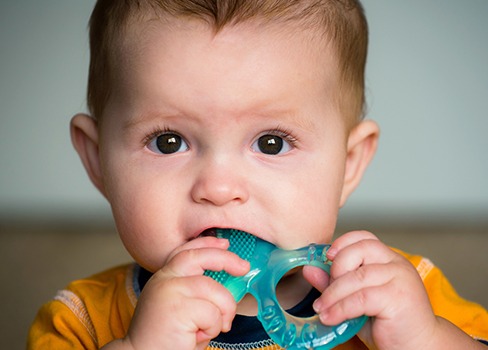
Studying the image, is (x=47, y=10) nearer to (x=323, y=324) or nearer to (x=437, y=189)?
(x=437, y=189)

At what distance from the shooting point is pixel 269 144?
1.05 metres

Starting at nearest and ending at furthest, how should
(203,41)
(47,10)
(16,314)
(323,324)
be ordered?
(323,324), (203,41), (16,314), (47,10)

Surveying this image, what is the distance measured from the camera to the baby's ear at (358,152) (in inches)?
49.1

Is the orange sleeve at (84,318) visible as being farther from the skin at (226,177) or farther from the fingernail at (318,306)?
the fingernail at (318,306)

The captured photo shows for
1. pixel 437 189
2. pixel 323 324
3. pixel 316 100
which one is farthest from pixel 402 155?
pixel 323 324

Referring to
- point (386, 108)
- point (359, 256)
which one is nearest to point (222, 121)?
point (359, 256)

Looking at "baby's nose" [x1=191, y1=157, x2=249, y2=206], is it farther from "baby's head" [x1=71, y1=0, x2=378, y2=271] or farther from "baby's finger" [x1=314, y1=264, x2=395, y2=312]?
"baby's finger" [x1=314, y1=264, x2=395, y2=312]

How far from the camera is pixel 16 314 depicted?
193 centimetres

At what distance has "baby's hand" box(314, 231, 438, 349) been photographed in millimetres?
914

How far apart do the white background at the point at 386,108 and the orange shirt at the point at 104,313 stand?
1.43m

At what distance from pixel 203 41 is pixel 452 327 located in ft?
1.63

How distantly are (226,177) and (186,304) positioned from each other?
177mm

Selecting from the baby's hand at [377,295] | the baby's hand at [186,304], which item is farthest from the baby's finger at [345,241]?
the baby's hand at [186,304]

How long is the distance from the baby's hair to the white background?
1440 mm
